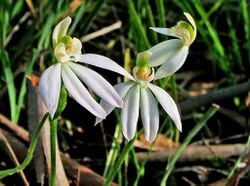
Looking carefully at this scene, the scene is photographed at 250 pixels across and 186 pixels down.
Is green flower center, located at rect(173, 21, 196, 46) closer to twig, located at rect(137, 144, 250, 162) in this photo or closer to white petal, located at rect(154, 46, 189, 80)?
white petal, located at rect(154, 46, 189, 80)

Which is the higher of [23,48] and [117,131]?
[23,48]

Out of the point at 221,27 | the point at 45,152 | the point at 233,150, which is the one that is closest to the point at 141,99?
the point at 45,152

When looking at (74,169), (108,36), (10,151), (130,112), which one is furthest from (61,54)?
(108,36)

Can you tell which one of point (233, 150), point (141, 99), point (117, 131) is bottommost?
point (233, 150)

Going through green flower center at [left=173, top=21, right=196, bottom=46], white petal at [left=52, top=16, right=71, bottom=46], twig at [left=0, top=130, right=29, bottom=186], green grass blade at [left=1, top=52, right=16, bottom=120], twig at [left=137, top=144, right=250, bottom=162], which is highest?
white petal at [left=52, top=16, right=71, bottom=46]

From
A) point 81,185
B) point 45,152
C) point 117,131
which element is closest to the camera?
point 45,152

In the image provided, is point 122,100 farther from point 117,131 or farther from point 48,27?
point 48,27

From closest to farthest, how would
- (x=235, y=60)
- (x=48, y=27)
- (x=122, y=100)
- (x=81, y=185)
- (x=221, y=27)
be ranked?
(x=122, y=100), (x=81, y=185), (x=48, y=27), (x=235, y=60), (x=221, y=27)

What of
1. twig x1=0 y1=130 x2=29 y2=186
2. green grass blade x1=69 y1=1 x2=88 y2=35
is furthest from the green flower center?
green grass blade x1=69 y1=1 x2=88 y2=35
